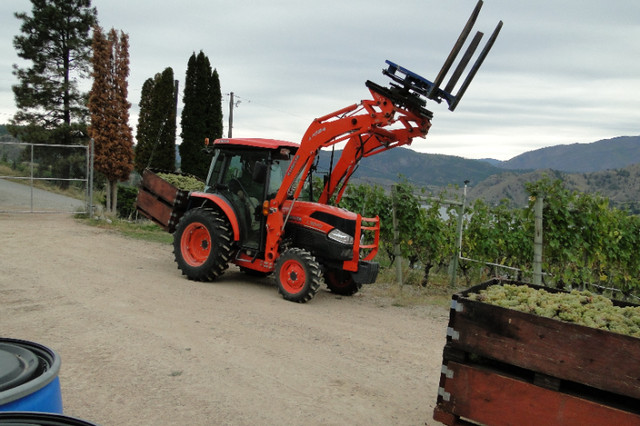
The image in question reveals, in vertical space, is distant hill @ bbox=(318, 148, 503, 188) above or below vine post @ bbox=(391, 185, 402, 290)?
above

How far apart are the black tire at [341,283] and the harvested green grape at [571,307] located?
464 centimetres

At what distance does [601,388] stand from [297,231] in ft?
18.0

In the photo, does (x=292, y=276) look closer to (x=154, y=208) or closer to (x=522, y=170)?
(x=154, y=208)

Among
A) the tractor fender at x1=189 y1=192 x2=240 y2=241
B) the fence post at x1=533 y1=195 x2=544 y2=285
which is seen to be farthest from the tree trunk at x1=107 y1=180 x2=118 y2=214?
the fence post at x1=533 y1=195 x2=544 y2=285

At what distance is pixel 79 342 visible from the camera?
207 inches

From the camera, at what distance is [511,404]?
327 centimetres

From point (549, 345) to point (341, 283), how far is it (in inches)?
216

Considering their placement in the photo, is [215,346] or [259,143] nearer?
[215,346]

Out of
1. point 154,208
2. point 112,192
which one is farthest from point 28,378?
point 112,192

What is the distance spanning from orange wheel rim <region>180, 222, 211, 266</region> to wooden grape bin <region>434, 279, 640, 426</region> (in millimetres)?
5816

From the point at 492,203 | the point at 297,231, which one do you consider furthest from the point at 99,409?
the point at 492,203

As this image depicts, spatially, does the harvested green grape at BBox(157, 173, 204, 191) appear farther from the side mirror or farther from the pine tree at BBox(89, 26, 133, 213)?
the pine tree at BBox(89, 26, 133, 213)

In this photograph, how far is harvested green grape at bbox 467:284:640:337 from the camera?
3.16 meters

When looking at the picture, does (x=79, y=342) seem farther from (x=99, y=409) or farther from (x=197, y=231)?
(x=197, y=231)
